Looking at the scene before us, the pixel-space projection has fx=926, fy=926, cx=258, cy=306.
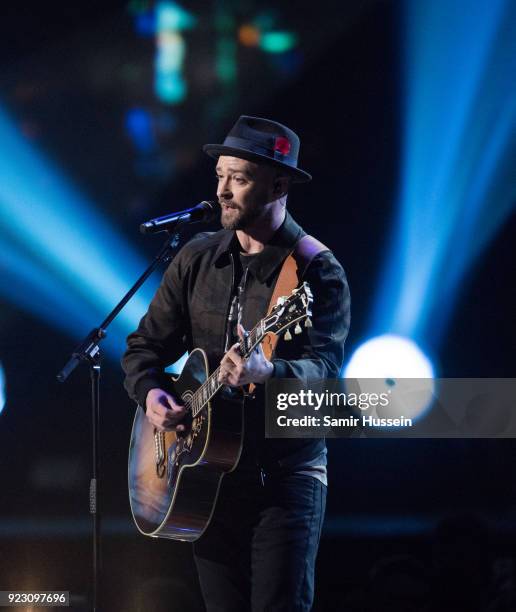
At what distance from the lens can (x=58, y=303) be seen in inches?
184

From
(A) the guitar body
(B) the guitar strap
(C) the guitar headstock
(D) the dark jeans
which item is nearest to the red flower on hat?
(B) the guitar strap

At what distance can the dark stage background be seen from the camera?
412 centimetres

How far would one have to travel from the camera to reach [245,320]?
9.86 feet

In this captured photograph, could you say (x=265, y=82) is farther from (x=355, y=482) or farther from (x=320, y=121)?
(x=355, y=482)

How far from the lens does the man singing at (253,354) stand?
2758mm

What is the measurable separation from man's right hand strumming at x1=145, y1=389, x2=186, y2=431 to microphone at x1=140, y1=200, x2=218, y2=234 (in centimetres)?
61

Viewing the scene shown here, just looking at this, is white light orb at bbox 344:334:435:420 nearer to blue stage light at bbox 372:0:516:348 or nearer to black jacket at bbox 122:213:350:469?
blue stage light at bbox 372:0:516:348

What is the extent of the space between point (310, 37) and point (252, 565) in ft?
8.66

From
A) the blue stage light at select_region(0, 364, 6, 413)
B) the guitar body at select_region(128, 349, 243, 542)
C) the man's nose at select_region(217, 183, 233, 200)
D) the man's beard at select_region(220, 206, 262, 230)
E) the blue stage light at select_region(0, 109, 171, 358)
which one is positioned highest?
the blue stage light at select_region(0, 109, 171, 358)

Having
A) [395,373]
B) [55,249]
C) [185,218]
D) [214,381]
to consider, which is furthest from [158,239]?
[214,381]

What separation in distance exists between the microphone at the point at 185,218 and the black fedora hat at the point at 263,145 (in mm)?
302

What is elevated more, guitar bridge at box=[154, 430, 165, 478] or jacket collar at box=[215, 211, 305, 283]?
jacket collar at box=[215, 211, 305, 283]

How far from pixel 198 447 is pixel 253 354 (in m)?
0.48

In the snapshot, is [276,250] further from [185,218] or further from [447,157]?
[447,157]
